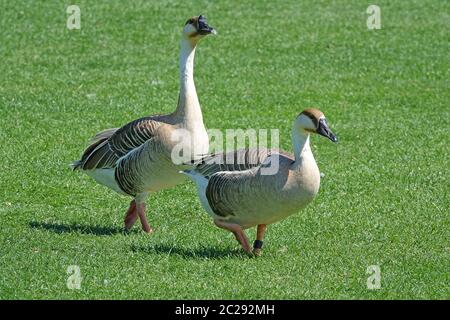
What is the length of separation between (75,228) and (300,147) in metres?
2.55

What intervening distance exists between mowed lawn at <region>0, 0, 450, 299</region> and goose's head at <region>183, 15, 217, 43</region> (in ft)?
5.95

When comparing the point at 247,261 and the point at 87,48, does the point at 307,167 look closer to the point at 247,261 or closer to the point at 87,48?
the point at 247,261

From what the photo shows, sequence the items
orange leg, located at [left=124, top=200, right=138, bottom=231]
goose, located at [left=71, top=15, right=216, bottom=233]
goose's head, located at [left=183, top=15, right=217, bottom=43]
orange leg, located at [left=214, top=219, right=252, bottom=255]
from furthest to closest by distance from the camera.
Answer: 1. orange leg, located at [left=124, top=200, right=138, bottom=231]
2. goose's head, located at [left=183, top=15, right=217, bottom=43]
3. goose, located at [left=71, top=15, right=216, bottom=233]
4. orange leg, located at [left=214, top=219, right=252, bottom=255]

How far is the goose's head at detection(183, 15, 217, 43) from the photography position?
9.09m

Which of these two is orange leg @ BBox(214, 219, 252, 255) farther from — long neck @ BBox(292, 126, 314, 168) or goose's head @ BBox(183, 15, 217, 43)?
goose's head @ BBox(183, 15, 217, 43)

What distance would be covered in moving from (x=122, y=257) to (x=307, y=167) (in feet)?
5.73

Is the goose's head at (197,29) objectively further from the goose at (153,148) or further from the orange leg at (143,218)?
the orange leg at (143,218)

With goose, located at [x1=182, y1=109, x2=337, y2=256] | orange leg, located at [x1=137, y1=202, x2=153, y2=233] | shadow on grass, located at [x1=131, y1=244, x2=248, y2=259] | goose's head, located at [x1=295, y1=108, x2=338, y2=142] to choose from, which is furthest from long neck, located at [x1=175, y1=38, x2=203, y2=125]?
goose's head, located at [x1=295, y1=108, x2=338, y2=142]

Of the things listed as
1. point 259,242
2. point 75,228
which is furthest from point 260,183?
point 75,228

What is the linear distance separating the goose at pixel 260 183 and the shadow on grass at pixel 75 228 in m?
1.21

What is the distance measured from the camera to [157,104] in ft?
46.2

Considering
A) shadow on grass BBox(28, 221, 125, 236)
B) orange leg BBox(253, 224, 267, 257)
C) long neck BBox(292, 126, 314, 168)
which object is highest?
long neck BBox(292, 126, 314, 168)

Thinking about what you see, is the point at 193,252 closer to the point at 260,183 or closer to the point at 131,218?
the point at 260,183

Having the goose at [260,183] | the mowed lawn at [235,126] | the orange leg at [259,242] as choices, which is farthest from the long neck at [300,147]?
the mowed lawn at [235,126]
